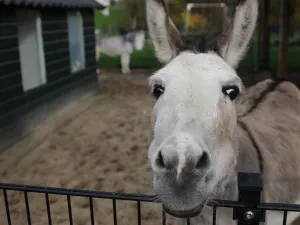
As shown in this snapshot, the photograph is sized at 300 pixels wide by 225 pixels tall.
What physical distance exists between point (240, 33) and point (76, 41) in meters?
8.78

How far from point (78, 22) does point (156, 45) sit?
342 inches

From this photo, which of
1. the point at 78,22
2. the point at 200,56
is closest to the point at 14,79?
the point at 78,22

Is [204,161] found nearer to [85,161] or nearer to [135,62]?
[85,161]

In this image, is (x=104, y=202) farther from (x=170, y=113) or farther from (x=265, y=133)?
(x=170, y=113)

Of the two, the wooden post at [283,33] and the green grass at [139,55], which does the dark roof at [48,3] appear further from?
the wooden post at [283,33]

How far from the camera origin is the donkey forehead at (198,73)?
1.82 meters

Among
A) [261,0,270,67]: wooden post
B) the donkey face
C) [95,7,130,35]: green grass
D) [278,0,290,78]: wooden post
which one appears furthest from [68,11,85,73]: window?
[95,7,130,35]: green grass

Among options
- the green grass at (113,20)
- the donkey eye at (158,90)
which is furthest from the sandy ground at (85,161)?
the green grass at (113,20)

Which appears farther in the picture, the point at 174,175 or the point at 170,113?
the point at 170,113

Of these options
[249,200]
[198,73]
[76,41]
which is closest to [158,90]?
[198,73]

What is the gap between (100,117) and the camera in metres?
8.45

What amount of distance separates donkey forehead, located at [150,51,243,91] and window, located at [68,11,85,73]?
8262mm

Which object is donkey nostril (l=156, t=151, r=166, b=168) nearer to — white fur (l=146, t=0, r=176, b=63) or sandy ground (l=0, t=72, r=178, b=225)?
white fur (l=146, t=0, r=176, b=63)

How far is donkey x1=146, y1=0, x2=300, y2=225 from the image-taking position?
1.48 m
